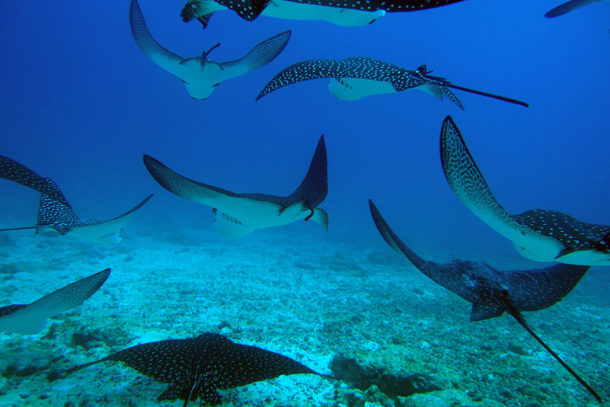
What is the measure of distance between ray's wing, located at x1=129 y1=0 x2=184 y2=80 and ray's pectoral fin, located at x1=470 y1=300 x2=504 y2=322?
4.90 meters

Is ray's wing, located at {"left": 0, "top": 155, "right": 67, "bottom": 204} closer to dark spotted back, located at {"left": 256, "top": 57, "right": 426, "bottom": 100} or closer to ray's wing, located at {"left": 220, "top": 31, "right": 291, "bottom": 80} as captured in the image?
ray's wing, located at {"left": 220, "top": 31, "right": 291, "bottom": 80}

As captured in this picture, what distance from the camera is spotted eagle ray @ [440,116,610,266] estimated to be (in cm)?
196

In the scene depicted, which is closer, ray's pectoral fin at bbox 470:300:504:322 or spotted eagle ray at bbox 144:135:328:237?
spotted eagle ray at bbox 144:135:328:237

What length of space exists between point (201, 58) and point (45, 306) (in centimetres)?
354

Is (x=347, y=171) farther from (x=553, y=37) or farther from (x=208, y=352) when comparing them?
(x=208, y=352)

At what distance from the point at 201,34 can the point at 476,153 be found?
83967 millimetres

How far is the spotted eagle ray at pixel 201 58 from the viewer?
396 centimetres

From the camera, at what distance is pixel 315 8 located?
2.24 meters

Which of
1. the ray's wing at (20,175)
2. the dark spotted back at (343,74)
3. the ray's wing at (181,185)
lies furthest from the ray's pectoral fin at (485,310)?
the ray's wing at (20,175)

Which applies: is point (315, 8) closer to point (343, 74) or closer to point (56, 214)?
point (343, 74)

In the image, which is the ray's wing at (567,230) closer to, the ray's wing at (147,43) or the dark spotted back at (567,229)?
the dark spotted back at (567,229)

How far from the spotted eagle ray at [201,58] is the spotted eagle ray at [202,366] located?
367 centimetres

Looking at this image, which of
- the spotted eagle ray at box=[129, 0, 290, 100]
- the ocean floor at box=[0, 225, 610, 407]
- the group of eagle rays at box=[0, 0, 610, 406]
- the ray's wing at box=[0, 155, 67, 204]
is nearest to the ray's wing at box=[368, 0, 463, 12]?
the group of eagle rays at box=[0, 0, 610, 406]

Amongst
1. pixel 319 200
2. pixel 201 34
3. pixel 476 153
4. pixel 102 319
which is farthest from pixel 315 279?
pixel 476 153
